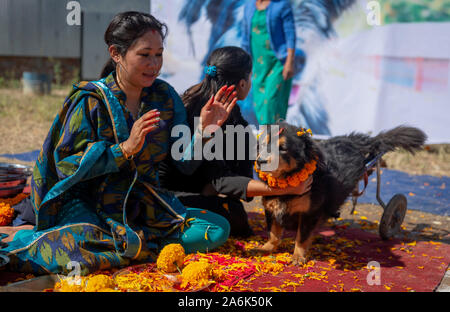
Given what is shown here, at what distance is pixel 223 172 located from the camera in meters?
3.60

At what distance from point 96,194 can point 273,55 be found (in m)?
4.56

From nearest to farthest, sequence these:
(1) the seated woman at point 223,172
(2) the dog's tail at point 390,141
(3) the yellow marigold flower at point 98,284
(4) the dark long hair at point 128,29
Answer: (3) the yellow marigold flower at point 98,284 < (4) the dark long hair at point 128,29 < (1) the seated woman at point 223,172 < (2) the dog's tail at point 390,141

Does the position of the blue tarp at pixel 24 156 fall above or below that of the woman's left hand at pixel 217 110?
below

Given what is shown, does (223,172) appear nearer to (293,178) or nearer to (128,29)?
(293,178)

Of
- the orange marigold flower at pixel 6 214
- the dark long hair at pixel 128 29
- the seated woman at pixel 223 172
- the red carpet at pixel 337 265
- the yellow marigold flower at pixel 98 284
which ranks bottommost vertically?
the red carpet at pixel 337 265

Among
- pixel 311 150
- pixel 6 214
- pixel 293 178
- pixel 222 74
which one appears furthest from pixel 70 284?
pixel 222 74

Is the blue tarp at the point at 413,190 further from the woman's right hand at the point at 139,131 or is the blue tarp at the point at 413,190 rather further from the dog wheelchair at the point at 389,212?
the woman's right hand at the point at 139,131

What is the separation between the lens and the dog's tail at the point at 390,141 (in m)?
4.05

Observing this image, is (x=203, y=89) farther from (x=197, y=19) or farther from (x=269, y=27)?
(x=197, y=19)

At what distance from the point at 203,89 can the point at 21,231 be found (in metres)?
1.69

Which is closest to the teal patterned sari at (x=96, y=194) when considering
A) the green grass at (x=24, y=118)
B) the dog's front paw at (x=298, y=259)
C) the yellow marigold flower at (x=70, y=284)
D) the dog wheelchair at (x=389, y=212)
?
the yellow marigold flower at (x=70, y=284)

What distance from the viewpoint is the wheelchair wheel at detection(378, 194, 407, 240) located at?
392cm

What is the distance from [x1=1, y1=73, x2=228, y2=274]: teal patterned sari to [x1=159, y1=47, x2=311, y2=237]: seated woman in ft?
1.44

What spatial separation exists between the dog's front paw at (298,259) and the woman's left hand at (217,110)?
108 cm
